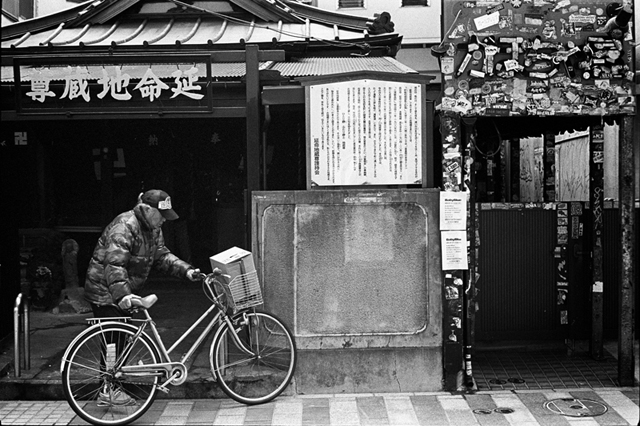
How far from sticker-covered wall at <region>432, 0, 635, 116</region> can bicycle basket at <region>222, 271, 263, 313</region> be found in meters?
2.80

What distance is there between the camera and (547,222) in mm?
9273

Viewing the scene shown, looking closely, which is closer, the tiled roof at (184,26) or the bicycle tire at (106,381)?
the bicycle tire at (106,381)

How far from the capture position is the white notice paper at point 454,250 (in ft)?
26.0

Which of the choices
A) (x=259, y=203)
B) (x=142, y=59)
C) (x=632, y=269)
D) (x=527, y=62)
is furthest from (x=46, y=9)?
(x=632, y=269)

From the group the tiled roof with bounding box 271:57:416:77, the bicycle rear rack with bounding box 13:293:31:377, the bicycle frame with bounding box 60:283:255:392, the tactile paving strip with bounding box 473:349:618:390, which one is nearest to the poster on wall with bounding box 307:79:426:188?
the tiled roof with bounding box 271:57:416:77

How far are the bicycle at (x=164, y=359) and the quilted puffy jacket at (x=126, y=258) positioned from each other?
11.4 inches

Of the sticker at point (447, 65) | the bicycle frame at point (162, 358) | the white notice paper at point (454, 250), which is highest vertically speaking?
the sticker at point (447, 65)

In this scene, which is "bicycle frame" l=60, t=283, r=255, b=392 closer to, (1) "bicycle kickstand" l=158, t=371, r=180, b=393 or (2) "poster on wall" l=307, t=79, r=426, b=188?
(1) "bicycle kickstand" l=158, t=371, r=180, b=393

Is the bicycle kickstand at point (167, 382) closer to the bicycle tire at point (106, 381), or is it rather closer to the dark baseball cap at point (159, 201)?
the bicycle tire at point (106, 381)

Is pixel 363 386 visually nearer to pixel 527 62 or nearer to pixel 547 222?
pixel 547 222

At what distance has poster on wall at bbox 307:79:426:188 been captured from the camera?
7.91 metres

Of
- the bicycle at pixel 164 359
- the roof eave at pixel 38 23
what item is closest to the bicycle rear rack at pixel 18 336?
the bicycle at pixel 164 359

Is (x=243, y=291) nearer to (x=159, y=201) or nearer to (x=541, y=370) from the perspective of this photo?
(x=159, y=201)

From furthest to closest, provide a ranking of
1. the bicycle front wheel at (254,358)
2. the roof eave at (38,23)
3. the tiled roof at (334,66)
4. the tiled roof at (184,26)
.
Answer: the roof eave at (38,23) → the tiled roof at (184,26) → the tiled roof at (334,66) → the bicycle front wheel at (254,358)
